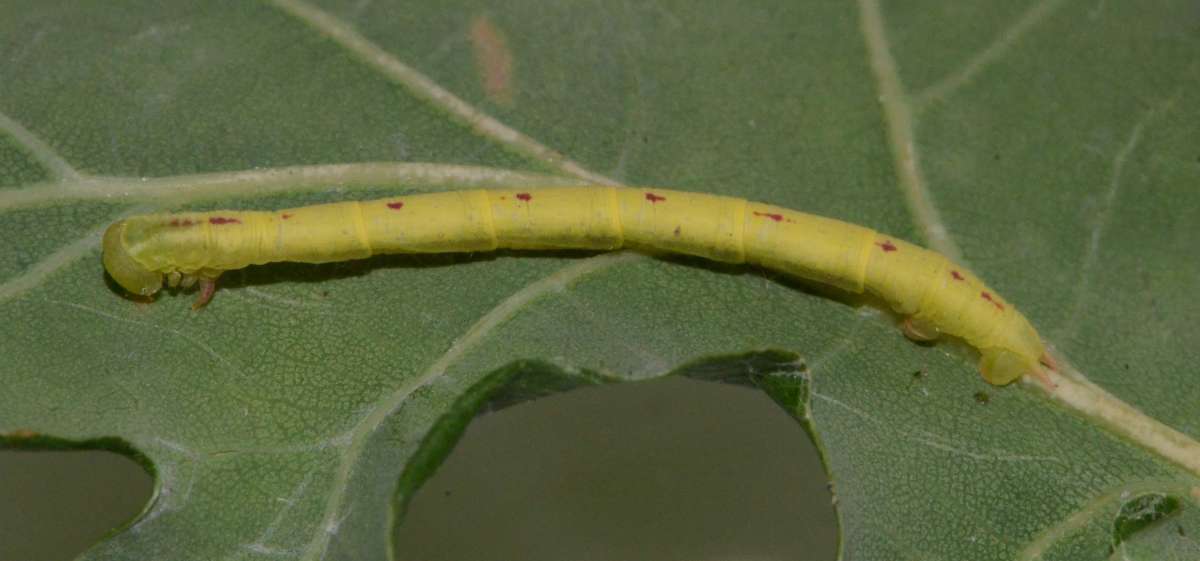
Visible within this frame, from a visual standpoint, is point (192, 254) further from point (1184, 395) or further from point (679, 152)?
point (1184, 395)

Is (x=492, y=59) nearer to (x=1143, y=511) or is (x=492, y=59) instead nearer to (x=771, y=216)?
(x=771, y=216)

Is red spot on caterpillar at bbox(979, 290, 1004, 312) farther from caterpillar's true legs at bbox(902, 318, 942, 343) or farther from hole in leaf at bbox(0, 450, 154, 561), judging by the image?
hole in leaf at bbox(0, 450, 154, 561)

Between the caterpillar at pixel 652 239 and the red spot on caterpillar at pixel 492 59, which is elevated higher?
the red spot on caterpillar at pixel 492 59

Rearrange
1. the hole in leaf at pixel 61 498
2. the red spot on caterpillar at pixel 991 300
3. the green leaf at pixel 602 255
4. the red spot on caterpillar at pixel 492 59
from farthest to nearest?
the hole in leaf at pixel 61 498, the red spot on caterpillar at pixel 492 59, the red spot on caterpillar at pixel 991 300, the green leaf at pixel 602 255

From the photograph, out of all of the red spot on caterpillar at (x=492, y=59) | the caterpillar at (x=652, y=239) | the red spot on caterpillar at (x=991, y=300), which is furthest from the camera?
the red spot on caterpillar at (x=492, y=59)

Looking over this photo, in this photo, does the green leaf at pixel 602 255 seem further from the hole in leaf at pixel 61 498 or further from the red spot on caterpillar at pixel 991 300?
the hole in leaf at pixel 61 498

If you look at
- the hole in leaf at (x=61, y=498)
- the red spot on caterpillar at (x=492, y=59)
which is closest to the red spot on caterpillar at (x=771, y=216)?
the red spot on caterpillar at (x=492, y=59)
